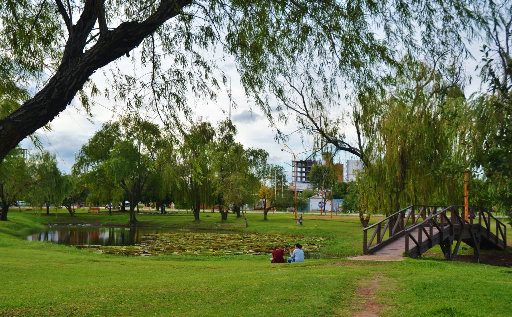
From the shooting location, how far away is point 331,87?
527 centimetres

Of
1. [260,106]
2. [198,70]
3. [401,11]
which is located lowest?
[260,106]

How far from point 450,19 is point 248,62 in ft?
7.51

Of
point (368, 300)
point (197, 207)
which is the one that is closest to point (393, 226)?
point (368, 300)

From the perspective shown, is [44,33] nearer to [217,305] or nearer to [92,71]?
[92,71]

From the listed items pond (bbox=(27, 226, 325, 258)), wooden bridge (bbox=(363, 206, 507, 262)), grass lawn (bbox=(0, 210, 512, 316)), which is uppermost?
wooden bridge (bbox=(363, 206, 507, 262))

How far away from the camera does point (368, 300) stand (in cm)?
824

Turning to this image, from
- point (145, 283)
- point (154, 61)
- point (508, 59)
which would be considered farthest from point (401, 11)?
point (145, 283)

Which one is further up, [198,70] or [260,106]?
[198,70]

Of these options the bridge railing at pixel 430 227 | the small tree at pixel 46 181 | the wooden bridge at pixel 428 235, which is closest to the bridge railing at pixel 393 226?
the wooden bridge at pixel 428 235

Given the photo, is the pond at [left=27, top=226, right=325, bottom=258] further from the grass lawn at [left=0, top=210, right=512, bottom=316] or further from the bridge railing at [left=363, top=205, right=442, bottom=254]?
the grass lawn at [left=0, top=210, right=512, bottom=316]

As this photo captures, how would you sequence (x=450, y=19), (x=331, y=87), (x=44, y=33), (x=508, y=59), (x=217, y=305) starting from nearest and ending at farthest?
(x=450, y=19) → (x=331, y=87) → (x=508, y=59) → (x=44, y=33) → (x=217, y=305)

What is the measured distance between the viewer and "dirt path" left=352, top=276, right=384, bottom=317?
7223 millimetres

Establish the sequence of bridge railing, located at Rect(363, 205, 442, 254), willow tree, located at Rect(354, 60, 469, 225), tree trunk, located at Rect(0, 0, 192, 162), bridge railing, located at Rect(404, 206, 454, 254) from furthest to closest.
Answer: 1. willow tree, located at Rect(354, 60, 469, 225)
2. bridge railing, located at Rect(363, 205, 442, 254)
3. bridge railing, located at Rect(404, 206, 454, 254)
4. tree trunk, located at Rect(0, 0, 192, 162)

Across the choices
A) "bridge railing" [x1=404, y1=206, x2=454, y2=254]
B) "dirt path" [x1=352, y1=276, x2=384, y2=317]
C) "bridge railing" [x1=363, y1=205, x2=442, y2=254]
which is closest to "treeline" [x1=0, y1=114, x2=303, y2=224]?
"bridge railing" [x1=363, y1=205, x2=442, y2=254]
